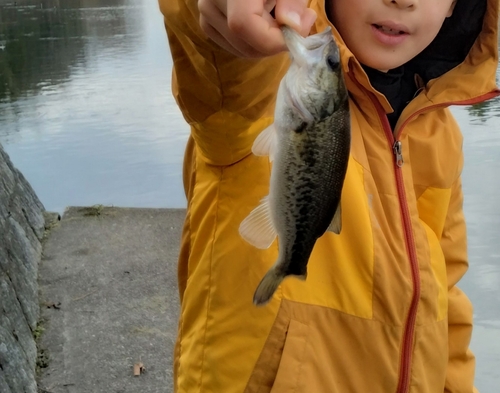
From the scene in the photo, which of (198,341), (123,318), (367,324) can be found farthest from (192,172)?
(123,318)

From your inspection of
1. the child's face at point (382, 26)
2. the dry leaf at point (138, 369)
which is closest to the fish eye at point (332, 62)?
the child's face at point (382, 26)

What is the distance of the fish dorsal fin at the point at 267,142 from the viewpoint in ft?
2.94

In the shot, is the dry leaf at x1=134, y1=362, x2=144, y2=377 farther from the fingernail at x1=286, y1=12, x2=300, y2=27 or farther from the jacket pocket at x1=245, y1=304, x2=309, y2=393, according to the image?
the fingernail at x1=286, y1=12, x2=300, y2=27

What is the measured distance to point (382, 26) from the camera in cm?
130

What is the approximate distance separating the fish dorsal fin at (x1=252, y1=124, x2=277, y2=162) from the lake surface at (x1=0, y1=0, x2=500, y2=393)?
5.81 ft

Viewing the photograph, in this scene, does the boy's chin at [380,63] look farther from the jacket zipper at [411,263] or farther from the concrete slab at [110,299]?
the concrete slab at [110,299]

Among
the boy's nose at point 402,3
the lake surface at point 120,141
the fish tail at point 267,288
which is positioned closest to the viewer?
the fish tail at point 267,288

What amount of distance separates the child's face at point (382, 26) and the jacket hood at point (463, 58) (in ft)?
0.59

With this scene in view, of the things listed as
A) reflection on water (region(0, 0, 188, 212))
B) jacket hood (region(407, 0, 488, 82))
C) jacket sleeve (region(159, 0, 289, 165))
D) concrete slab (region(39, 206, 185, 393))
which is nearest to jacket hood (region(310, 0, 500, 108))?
jacket hood (region(407, 0, 488, 82))

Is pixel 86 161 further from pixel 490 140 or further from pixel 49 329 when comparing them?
pixel 490 140

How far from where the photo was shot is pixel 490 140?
369 cm

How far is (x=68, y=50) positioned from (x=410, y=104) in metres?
6.84

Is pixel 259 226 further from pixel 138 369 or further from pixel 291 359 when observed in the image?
pixel 138 369

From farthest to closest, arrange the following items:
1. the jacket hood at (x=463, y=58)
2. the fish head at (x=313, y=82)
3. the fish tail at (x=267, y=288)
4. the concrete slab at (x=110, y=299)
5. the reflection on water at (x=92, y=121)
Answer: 1. the reflection on water at (x=92, y=121)
2. the concrete slab at (x=110, y=299)
3. the jacket hood at (x=463, y=58)
4. the fish tail at (x=267, y=288)
5. the fish head at (x=313, y=82)
